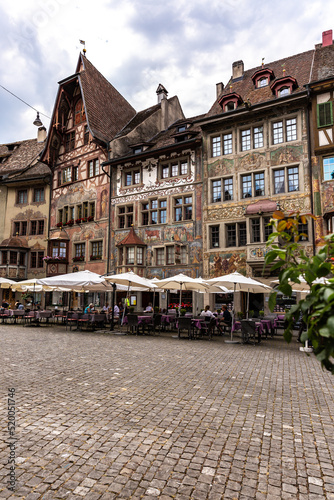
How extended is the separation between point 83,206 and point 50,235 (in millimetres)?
4886

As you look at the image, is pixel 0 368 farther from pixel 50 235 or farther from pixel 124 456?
pixel 50 235

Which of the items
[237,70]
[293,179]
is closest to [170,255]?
[293,179]

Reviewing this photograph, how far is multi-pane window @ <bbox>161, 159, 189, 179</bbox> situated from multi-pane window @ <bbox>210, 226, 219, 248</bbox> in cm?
480

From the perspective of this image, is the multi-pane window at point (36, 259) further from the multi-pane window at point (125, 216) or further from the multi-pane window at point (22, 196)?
the multi-pane window at point (125, 216)

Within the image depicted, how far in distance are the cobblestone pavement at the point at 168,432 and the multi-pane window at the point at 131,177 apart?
73.5 ft

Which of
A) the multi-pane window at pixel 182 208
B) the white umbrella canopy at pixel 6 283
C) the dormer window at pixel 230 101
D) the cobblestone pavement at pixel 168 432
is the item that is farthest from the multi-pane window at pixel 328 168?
the white umbrella canopy at pixel 6 283

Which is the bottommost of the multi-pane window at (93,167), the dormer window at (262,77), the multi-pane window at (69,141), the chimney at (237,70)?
the multi-pane window at (93,167)

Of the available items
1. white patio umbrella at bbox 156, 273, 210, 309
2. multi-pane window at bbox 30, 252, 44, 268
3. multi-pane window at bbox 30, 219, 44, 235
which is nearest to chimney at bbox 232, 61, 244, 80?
white patio umbrella at bbox 156, 273, 210, 309

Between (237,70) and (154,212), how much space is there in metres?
13.2

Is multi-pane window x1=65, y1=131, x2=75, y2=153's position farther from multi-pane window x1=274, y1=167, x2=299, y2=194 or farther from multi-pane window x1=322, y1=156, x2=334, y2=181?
multi-pane window x1=322, y1=156, x2=334, y2=181

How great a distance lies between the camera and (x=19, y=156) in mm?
42000

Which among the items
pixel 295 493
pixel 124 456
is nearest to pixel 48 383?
pixel 124 456

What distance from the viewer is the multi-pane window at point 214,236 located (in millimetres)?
24938

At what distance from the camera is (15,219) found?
37188 mm
